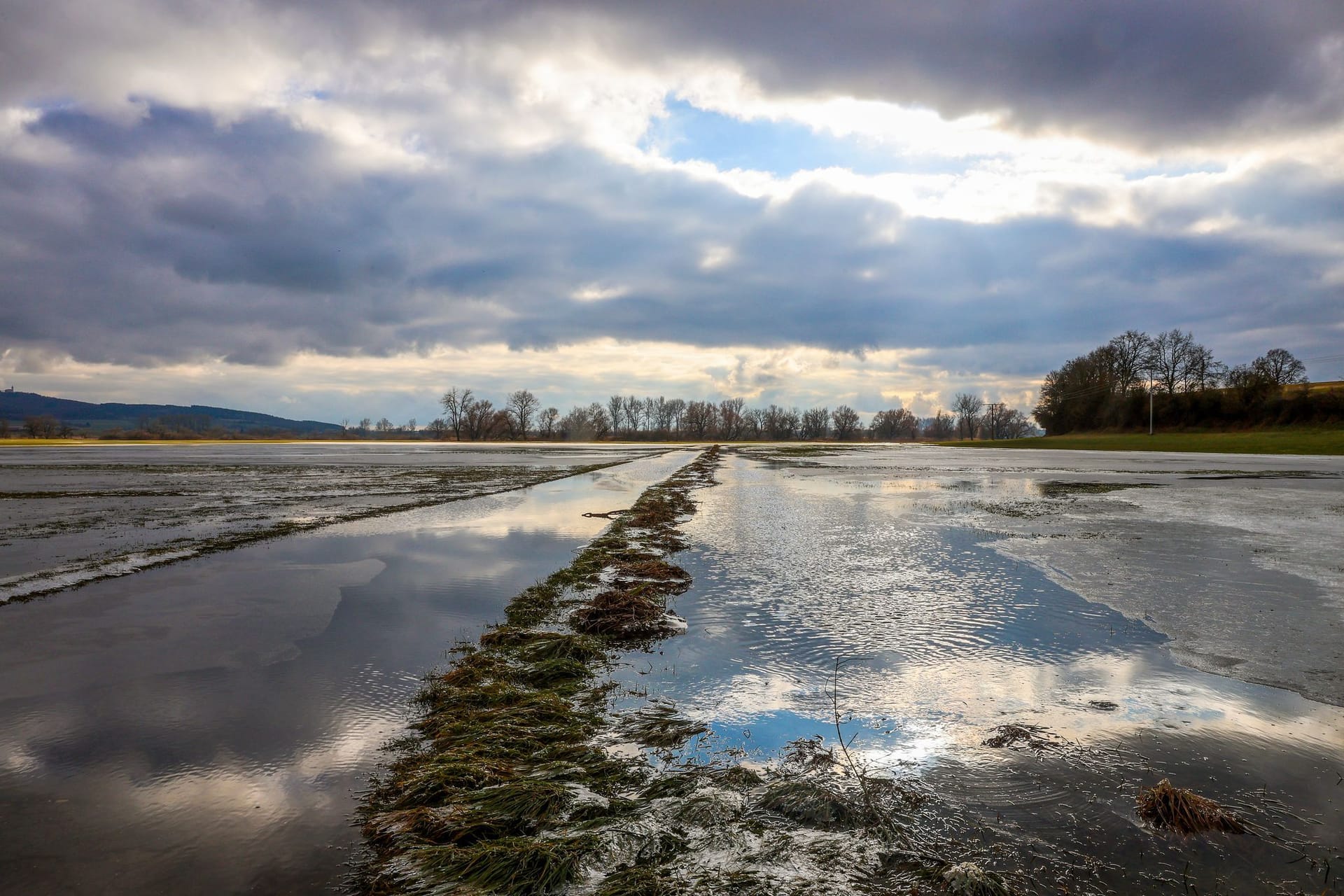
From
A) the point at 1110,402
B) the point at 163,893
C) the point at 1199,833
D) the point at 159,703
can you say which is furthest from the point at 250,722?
the point at 1110,402

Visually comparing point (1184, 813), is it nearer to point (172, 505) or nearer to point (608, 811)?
point (608, 811)

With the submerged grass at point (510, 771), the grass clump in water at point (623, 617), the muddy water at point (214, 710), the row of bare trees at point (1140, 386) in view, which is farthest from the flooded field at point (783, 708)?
the row of bare trees at point (1140, 386)

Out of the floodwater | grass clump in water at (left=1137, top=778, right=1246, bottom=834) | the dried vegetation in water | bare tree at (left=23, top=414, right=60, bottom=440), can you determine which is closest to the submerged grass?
the dried vegetation in water

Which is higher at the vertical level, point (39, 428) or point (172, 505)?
point (39, 428)

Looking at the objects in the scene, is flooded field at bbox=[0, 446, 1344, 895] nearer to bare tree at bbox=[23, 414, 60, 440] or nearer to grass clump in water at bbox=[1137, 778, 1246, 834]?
grass clump in water at bbox=[1137, 778, 1246, 834]

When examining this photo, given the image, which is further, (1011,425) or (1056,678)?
(1011,425)

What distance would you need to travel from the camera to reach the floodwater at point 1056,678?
162 inches

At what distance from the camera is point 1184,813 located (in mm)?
4254

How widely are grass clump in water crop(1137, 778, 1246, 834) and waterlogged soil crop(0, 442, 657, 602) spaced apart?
14953 millimetres

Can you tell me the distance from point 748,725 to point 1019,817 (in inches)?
87.0

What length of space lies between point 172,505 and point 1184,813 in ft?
97.1

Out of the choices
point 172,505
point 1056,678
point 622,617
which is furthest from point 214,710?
point 172,505

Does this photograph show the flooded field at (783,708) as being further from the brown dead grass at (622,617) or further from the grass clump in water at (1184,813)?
the brown dead grass at (622,617)

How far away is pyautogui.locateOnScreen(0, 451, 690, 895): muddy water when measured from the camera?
4.11m
